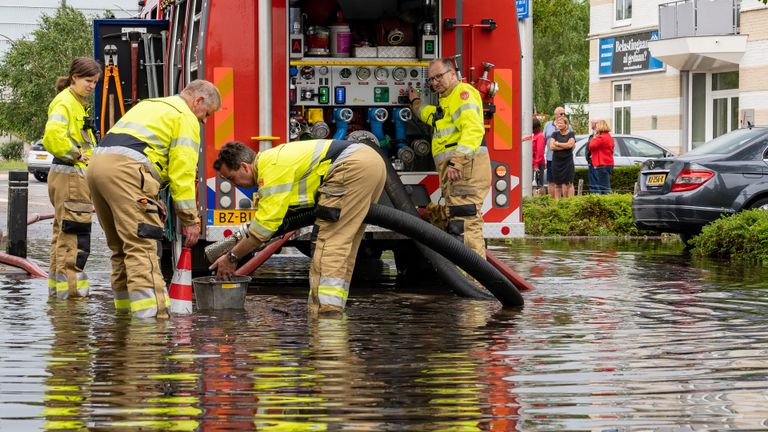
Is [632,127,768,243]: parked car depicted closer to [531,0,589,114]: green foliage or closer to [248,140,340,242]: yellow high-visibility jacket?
[248,140,340,242]: yellow high-visibility jacket

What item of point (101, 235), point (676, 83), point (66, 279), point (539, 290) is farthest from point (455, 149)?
point (676, 83)

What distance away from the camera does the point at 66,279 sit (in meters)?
10.6

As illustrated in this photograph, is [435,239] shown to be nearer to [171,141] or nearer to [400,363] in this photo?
[171,141]

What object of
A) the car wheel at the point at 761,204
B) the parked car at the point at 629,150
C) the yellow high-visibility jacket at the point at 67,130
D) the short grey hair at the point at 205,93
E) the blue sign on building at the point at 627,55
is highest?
the blue sign on building at the point at 627,55

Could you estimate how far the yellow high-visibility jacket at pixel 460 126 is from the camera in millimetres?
10844

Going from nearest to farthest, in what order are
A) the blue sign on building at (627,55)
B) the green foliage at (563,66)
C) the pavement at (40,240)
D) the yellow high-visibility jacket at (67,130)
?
the yellow high-visibility jacket at (67,130), the pavement at (40,240), the blue sign on building at (627,55), the green foliage at (563,66)

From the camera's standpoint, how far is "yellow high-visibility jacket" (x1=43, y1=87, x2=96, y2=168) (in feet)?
34.3

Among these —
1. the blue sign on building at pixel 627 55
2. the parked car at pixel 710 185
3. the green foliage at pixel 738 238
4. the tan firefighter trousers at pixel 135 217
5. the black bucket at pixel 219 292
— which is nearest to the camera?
the tan firefighter trousers at pixel 135 217

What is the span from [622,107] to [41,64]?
20205 mm

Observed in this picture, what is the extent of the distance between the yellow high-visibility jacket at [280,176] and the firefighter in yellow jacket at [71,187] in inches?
86.3

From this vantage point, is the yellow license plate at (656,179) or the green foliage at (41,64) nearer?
the yellow license plate at (656,179)

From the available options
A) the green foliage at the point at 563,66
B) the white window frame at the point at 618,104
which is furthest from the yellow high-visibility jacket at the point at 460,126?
the green foliage at the point at 563,66

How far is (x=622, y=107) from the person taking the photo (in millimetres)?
41281

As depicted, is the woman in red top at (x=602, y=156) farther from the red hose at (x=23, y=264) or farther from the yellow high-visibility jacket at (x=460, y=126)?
the red hose at (x=23, y=264)
